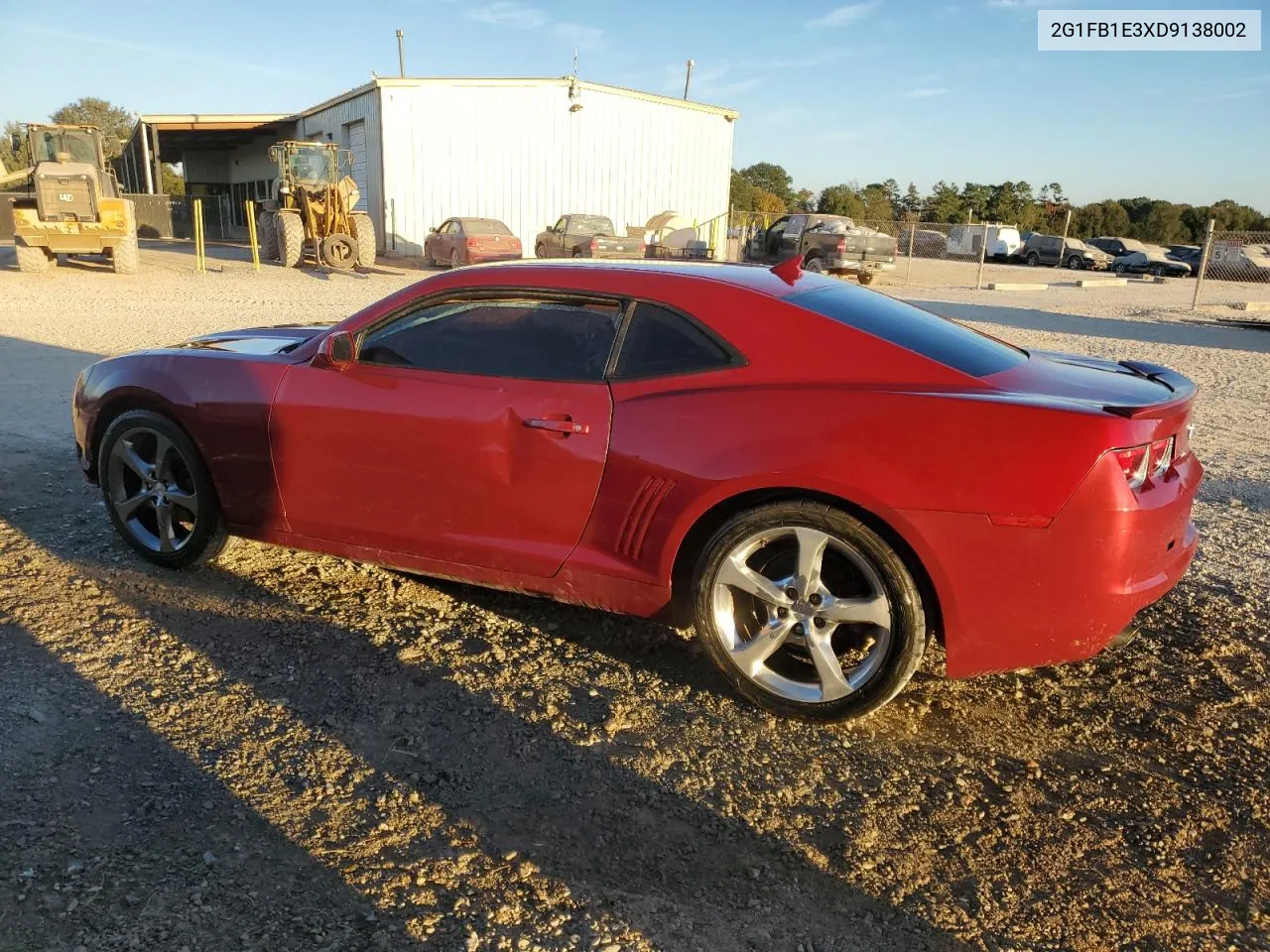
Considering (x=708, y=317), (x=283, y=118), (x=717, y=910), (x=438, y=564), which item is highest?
(x=283, y=118)

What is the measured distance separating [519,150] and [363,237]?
7.88 metres

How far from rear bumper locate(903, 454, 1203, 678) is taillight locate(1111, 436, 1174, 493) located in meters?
0.04

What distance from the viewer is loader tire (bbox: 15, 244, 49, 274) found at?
65.1 feet

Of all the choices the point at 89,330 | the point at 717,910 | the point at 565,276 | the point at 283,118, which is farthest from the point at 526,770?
the point at 283,118

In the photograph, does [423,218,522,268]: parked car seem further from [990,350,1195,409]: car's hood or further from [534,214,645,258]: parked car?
[990,350,1195,409]: car's hood

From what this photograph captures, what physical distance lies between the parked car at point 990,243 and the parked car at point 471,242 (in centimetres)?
2916

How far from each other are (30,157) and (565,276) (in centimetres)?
2232

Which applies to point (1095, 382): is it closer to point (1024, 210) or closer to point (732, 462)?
point (732, 462)

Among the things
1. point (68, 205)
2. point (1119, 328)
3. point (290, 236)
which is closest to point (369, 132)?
point (290, 236)

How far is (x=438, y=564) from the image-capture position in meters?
3.69

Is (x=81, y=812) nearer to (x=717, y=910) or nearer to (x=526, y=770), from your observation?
(x=526, y=770)

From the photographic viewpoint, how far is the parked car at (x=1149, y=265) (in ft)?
131

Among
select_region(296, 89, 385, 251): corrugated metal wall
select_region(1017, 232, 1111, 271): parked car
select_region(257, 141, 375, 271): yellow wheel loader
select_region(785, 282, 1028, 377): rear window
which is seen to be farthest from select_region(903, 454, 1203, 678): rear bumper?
select_region(1017, 232, 1111, 271): parked car

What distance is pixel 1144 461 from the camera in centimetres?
288
